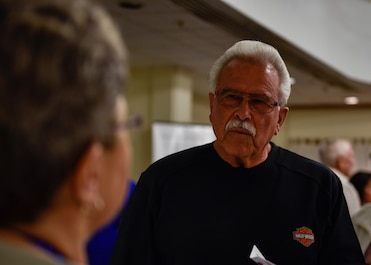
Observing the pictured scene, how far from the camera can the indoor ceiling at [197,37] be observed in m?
6.57

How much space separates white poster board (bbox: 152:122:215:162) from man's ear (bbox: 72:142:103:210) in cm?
883

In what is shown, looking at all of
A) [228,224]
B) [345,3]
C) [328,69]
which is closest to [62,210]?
[228,224]

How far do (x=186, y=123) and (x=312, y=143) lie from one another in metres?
5.14

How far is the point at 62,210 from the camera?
90 cm

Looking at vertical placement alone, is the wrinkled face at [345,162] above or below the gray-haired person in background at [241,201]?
below

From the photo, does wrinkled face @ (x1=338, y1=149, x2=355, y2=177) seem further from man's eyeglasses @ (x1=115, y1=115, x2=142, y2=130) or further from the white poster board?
man's eyeglasses @ (x1=115, y1=115, x2=142, y2=130)

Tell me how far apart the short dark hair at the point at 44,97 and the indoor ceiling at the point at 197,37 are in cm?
533

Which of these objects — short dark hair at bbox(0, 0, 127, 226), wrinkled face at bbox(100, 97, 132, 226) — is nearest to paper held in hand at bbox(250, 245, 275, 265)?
wrinkled face at bbox(100, 97, 132, 226)

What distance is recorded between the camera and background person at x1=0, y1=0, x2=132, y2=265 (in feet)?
2.73

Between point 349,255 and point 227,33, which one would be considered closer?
point 349,255

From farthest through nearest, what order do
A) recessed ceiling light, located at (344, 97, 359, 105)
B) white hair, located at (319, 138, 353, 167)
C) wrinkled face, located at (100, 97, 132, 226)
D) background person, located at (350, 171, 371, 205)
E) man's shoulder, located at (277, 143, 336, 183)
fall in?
recessed ceiling light, located at (344, 97, 359, 105), white hair, located at (319, 138, 353, 167), background person, located at (350, 171, 371, 205), man's shoulder, located at (277, 143, 336, 183), wrinkled face, located at (100, 97, 132, 226)

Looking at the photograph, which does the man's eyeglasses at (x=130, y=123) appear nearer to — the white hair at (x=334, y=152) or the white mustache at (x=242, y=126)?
the white mustache at (x=242, y=126)

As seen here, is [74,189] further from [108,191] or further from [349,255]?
[349,255]

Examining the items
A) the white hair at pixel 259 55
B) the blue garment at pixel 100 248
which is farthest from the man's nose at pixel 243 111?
the blue garment at pixel 100 248
